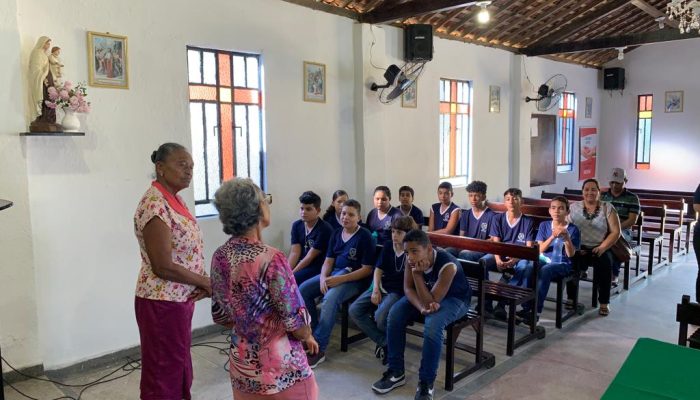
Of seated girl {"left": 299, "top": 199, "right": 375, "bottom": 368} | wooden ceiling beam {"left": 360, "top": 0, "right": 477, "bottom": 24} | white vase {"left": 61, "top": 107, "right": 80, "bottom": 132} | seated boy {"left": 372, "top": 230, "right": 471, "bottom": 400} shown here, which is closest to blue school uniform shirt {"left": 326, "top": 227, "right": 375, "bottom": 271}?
seated girl {"left": 299, "top": 199, "right": 375, "bottom": 368}

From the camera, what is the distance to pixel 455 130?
6.70 meters

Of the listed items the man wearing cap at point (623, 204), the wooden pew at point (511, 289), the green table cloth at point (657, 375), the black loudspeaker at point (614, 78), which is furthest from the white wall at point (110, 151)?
the black loudspeaker at point (614, 78)

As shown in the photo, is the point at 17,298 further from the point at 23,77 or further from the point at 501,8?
Result: the point at 501,8

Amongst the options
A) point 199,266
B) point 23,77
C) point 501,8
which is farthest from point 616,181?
point 23,77

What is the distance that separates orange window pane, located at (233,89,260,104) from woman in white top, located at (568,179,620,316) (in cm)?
282

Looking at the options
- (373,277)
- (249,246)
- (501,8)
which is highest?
(501,8)

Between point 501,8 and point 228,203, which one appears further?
point 501,8

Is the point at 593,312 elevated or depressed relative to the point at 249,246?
depressed

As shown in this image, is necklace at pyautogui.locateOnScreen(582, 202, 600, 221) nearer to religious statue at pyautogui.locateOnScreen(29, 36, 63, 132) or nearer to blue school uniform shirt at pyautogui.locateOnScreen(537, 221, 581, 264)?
blue school uniform shirt at pyautogui.locateOnScreen(537, 221, 581, 264)

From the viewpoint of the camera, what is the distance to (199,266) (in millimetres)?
2246

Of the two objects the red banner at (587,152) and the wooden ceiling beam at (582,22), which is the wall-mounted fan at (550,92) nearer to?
the wooden ceiling beam at (582,22)

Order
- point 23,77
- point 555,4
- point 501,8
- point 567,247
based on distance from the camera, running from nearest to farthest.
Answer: point 23,77
point 567,247
point 501,8
point 555,4

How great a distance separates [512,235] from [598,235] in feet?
2.55

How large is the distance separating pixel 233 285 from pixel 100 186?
2.28m
